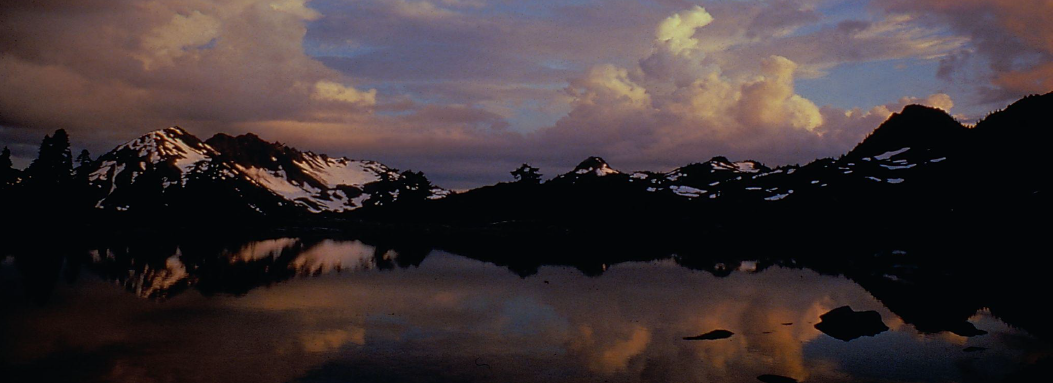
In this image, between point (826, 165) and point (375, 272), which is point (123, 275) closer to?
point (375, 272)

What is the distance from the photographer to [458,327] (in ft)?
147

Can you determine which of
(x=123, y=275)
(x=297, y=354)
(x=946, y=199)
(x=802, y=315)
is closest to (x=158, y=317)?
(x=297, y=354)

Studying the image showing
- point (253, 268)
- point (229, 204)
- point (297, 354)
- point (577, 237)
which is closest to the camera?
point (297, 354)

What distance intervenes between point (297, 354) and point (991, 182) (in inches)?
4662

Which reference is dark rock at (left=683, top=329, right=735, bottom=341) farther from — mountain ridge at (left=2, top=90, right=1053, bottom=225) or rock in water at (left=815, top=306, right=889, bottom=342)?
mountain ridge at (left=2, top=90, right=1053, bottom=225)

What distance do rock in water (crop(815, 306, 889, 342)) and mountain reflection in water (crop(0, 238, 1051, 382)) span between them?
3.34ft

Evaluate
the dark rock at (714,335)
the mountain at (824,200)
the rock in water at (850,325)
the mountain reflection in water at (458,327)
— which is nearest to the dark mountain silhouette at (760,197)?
the mountain at (824,200)

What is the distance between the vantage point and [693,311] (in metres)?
54.9

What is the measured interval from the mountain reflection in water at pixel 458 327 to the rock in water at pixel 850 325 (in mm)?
1019

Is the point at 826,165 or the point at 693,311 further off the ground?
the point at 826,165

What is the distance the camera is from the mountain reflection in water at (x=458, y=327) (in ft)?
112

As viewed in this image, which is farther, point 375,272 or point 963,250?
point 963,250

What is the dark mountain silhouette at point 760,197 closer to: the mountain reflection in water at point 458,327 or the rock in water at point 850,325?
the mountain reflection in water at point 458,327

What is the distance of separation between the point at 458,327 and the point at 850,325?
91.8ft
